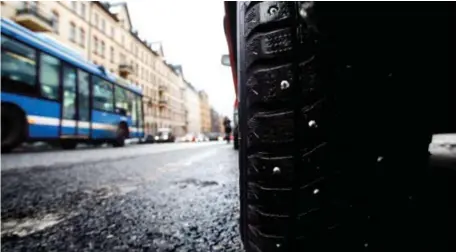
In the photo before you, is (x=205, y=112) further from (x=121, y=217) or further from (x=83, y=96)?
(x=121, y=217)

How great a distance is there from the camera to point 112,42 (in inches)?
1340

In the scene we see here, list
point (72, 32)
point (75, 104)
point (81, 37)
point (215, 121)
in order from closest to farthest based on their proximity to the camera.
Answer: point (75, 104) < point (72, 32) < point (81, 37) < point (215, 121)

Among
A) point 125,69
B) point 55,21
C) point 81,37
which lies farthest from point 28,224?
point 125,69

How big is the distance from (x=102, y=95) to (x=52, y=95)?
8.08ft

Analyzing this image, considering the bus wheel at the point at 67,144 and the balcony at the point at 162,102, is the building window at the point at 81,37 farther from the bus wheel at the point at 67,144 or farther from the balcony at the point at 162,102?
the balcony at the point at 162,102

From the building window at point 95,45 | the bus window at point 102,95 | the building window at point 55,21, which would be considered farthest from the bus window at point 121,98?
the building window at point 95,45

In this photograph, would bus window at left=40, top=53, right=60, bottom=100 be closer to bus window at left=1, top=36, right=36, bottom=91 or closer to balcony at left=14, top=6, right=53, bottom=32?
bus window at left=1, top=36, right=36, bottom=91

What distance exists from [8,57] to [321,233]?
26.1 ft

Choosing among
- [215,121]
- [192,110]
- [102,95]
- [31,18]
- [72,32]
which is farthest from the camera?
[215,121]

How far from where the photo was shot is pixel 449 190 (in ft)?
3.90

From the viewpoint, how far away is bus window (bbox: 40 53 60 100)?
7.65 meters

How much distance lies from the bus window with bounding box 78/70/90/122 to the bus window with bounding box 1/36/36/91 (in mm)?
1895

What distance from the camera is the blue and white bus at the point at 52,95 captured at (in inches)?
267

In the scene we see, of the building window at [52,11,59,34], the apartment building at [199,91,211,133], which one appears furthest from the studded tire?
the apartment building at [199,91,211,133]
